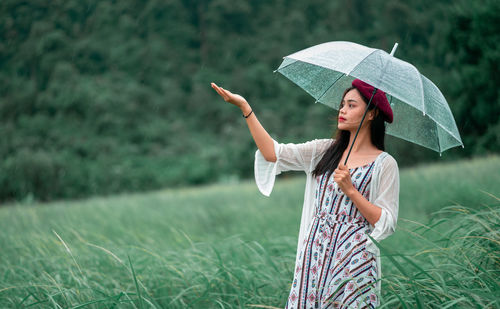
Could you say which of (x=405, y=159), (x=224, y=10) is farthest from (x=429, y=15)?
(x=224, y=10)

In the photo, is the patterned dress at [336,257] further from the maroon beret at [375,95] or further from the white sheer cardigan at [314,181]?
the maroon beret at [375,95]

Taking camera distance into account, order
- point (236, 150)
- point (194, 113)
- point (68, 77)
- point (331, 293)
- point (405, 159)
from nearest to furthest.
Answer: point (331, 293) → point (405, 159) → point (236, 150) → point (68, 77) → point (194, 113)

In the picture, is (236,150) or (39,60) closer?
(236,150)

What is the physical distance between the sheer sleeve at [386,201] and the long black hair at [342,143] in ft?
0.53

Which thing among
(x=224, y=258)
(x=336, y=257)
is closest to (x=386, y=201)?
(x=336, y=257)

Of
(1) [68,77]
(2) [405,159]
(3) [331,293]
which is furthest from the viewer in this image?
(1) [68,77]

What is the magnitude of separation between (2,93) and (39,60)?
2.56 meters

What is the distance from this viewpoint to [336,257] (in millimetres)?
1693

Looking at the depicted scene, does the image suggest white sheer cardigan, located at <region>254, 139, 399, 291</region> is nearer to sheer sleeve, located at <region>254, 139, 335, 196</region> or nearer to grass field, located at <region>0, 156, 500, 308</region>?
sheer sleeve, located at <region>254, 139, 335, 196</region>

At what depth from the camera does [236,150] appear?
20344 mm

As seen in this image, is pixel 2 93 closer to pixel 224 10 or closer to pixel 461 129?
pixel 224 10

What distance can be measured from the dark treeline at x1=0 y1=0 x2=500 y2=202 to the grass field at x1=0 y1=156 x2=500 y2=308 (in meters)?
9.91

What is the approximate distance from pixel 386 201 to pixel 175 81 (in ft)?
84.6

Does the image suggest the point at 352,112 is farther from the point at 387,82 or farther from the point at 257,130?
the point at 257,130
